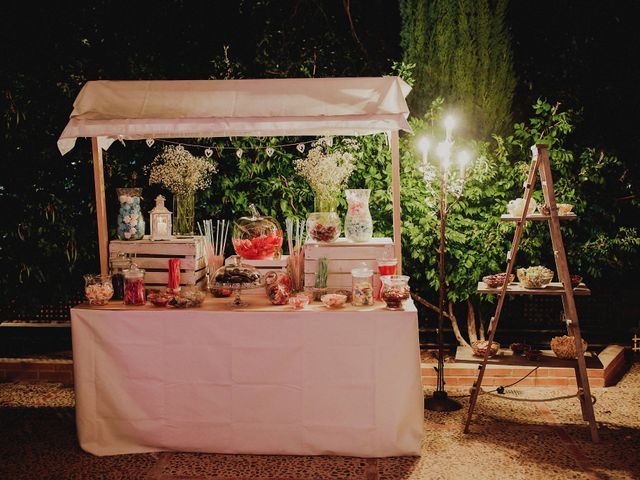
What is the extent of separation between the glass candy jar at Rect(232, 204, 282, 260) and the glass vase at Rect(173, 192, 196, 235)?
1.14 ft

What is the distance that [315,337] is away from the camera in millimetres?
3736

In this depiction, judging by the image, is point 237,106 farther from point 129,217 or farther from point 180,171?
point 129,217

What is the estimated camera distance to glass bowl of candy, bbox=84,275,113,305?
4.01 metres

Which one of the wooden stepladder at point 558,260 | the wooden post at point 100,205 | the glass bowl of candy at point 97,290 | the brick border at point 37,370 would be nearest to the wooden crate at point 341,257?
the wooden stepladder at point 558,260

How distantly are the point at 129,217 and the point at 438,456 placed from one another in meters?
2.52

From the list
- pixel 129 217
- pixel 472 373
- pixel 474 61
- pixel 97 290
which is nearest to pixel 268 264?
pixel 129 217

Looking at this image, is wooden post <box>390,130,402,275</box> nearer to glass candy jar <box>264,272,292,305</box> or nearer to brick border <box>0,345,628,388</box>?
glass candy jar <box>264,272,292,305</box>

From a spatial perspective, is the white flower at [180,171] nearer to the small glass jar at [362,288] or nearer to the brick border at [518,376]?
the small glass jar at [362,288]

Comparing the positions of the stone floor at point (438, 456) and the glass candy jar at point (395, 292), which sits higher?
the glass candy jar at point (395, 292)

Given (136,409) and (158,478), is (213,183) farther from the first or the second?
(158,478)

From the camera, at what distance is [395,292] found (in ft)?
12.3

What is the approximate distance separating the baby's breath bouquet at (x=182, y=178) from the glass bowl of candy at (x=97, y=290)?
654 mm

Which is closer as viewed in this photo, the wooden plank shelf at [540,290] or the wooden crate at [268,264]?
the wooden plank shelf at [540,290]

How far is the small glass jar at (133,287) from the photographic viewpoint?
4.00 m
